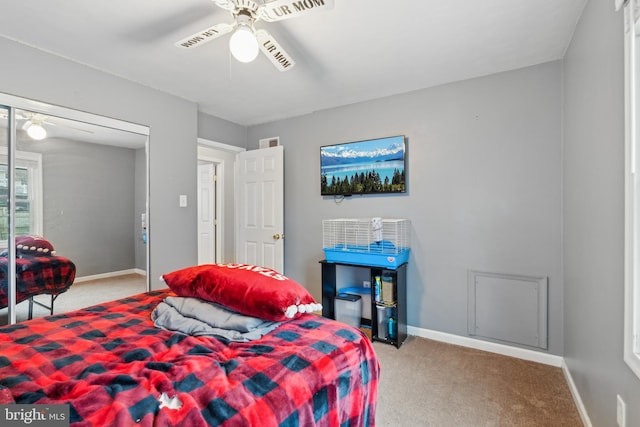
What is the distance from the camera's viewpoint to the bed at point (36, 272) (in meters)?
2.17

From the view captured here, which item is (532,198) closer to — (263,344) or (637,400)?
(637,400)

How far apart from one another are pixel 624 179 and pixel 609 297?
0.56 meters

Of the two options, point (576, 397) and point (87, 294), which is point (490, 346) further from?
point (87, 294)

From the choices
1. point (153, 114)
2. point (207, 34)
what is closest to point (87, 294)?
point (153, 114)

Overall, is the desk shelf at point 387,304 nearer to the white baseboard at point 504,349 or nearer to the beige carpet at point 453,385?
the beige carpet at point 453,385

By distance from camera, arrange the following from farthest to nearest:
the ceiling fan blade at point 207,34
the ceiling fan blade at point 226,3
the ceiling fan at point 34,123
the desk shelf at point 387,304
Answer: the desk shelf at point 387,304, the ceiling fan at point 34,123, the ceiling fan blade at point 207,34, the ceiling fan blade at point 226,3

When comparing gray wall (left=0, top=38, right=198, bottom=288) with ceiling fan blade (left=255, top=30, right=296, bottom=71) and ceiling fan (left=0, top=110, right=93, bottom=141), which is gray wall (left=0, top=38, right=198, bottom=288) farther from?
ceiling fan blade (left=255, top=30, right=296, bottom=71)

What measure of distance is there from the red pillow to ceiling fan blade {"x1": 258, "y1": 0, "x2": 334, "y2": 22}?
4.39 ft

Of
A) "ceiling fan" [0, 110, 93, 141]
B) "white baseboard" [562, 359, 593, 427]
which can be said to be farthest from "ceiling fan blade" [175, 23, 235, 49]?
"white baseboard" [562, 359, 593, 427]

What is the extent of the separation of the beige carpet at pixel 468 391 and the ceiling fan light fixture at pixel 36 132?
10.3 feet

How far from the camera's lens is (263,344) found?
1266mm

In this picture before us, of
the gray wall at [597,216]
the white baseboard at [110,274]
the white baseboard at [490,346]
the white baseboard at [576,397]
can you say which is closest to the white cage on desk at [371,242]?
the white baseboard at [490,346]

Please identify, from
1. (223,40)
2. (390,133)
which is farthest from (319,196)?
(223,40)

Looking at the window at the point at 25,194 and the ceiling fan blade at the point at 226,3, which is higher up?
the ceiling fan blade at the point at 226,3
